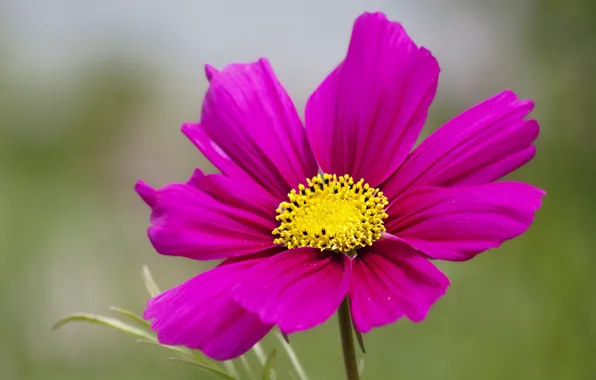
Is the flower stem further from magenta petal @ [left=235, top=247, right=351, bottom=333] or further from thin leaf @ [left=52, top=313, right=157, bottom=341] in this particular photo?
thin leaf @ [left=52, top=313, right=157, bottom=341]

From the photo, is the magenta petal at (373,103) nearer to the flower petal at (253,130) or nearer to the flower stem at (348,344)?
the flower petal at (253,130)

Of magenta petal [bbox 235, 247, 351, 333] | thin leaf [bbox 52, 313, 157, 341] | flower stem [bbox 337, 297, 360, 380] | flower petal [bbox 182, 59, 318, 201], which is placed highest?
flower petal [bbox 182, 59, 318, 201]

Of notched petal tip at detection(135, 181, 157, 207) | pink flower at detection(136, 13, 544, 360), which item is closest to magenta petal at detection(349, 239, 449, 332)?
pink flower at detection(136, 13, 544, 360)

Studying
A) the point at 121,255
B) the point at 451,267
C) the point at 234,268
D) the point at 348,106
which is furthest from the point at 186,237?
the point at 121,255

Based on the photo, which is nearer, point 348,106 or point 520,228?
point 520,228

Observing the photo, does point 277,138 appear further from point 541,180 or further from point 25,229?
point 25,229

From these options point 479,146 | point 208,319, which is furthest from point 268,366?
point 479,146

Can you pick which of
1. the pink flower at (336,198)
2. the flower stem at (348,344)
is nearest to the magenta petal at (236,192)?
the pink flower at (336,198)
